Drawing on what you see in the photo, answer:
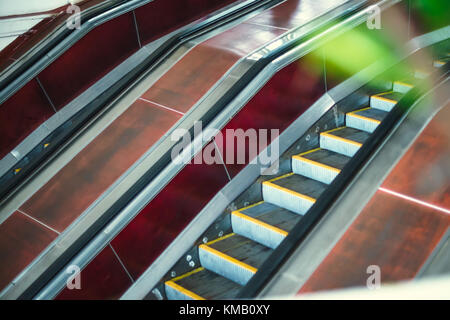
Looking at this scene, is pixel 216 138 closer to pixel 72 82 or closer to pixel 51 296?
pixel 51 296

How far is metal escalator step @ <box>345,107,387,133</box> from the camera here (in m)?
4.12

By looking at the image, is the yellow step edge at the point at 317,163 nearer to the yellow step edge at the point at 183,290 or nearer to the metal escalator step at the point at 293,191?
the metal escalator step at the point at 293,191

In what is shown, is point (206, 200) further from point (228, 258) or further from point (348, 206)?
point (348, 206)

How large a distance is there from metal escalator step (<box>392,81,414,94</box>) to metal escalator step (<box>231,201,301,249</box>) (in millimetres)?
1856

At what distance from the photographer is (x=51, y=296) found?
117 inches

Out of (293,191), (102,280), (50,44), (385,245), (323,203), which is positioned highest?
(50,44)

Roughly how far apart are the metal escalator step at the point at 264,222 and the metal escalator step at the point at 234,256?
2.2 inches

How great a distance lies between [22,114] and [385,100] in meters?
3.53

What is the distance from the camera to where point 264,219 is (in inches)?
142

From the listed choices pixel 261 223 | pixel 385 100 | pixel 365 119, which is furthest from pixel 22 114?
pixel 385 100

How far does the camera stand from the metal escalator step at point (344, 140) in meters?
3.93

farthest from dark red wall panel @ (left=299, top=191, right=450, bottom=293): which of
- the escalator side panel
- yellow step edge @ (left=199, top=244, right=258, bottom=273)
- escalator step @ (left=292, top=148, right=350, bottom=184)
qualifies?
the escalator side panel

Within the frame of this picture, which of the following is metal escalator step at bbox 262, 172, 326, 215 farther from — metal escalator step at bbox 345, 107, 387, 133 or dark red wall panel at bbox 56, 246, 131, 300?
dark red wall panel at bbox 56, 246, 131, 300

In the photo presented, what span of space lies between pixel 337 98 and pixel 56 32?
3.03 metres
